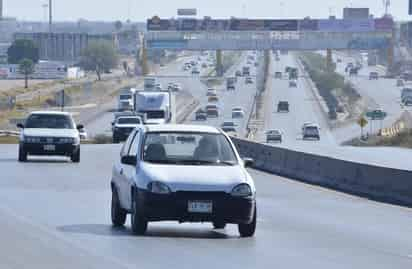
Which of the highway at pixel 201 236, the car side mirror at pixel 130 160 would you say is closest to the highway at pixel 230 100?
the highway at pixel 201 236

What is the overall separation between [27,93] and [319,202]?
109 m

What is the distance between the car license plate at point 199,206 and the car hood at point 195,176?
0.60ft

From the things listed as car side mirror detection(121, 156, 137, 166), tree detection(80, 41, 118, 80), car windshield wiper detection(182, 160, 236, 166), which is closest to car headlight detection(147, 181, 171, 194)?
car windshield wiper detection(182, 160, 236, 166)

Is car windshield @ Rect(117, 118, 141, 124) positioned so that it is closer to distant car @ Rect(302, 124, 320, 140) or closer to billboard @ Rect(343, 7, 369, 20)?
distant car @ Rect(302, 124, 320, 140)

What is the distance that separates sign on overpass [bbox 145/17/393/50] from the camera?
12769 cm

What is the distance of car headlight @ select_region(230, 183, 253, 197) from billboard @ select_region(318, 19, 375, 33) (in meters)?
113

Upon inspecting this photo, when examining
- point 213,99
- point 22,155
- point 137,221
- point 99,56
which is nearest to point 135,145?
point 137,221

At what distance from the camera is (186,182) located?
17.4m

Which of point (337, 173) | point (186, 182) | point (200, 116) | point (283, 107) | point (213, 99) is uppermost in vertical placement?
point (186, 182)

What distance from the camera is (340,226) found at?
21031 mm

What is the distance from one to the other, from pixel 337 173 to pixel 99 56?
15998 centimetres

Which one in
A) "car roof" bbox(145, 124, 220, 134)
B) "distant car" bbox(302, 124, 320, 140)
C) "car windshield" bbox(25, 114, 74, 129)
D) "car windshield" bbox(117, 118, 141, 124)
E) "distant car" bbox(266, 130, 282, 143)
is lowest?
"distant car" bbox(302, 124, 320, 140)

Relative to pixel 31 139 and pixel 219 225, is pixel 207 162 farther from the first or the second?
pixel 31 139

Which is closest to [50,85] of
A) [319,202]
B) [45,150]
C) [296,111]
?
[296,111]
